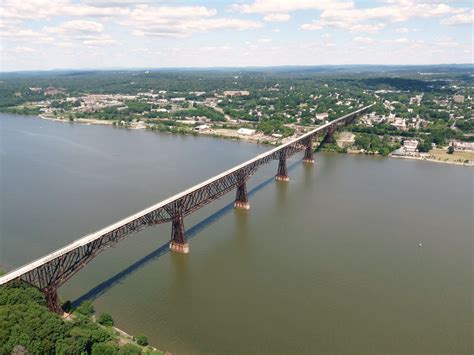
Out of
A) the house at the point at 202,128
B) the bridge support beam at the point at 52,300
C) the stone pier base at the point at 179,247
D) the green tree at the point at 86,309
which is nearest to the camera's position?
the bridge support beam at the point at 52,300

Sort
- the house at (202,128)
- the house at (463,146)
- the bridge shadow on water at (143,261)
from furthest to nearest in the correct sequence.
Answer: the house at (202,128) < the house at (463,146) < the bridge shadow on water at (143,261)

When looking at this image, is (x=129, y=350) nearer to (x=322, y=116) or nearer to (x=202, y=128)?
(x=202, y=128)

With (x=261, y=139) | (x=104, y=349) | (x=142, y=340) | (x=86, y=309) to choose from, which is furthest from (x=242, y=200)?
(x=261, y=139)

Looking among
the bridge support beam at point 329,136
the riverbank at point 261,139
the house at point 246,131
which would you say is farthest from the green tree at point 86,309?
the house at point 246,131

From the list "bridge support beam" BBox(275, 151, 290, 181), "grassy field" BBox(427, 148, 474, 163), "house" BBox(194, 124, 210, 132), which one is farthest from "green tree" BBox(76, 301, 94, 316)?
"house" BBox(194, 124, 210, 132)

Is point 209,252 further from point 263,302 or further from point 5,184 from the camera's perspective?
point 5,184

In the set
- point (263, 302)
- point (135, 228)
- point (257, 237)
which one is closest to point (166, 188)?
point (257, 237)

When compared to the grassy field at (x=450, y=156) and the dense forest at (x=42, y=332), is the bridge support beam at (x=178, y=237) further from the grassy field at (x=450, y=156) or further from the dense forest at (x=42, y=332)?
the grassy field at (x=450, y=156)
